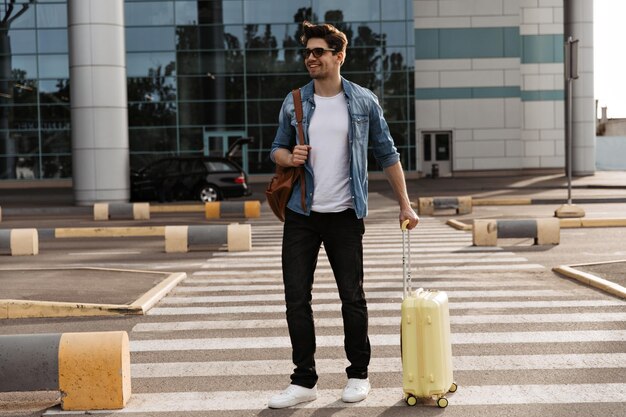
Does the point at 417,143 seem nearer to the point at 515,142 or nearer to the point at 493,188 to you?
the point at 515,142

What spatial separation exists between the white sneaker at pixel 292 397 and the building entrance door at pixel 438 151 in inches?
1712

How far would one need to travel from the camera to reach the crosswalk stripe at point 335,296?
954cm

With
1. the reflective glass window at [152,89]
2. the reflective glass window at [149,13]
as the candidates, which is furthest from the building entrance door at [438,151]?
the reflective glass window at [149,13]

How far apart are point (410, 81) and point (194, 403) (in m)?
41.6

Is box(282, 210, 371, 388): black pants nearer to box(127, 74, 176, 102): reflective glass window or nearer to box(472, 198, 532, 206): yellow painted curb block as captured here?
box(472, 198, 532, 206): yellow painted curb block

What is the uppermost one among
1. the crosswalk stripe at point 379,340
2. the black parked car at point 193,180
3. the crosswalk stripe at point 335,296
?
the black parked car at point 193,180

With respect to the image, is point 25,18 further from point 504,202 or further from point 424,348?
point 424,348

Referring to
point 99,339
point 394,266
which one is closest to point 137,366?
point 99,339

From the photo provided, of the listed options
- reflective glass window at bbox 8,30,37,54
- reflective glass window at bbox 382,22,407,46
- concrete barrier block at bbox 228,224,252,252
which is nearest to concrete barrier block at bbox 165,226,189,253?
concrete barrier block at bbox 228,224,252,252

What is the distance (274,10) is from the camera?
4525 cm

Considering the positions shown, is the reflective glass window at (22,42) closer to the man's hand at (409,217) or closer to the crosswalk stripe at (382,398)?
the crosswalk stripe at (382,398)

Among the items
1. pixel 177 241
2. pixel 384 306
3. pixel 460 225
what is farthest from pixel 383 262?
pixel 460 225

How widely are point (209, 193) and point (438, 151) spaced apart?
22.1 metres

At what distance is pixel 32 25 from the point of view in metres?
44.9
